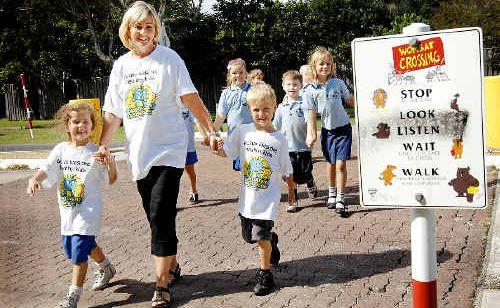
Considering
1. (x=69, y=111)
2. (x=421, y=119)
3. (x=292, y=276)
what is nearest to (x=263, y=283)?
(x=292, y=276)

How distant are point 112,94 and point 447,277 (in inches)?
108

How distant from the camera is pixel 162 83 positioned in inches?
162

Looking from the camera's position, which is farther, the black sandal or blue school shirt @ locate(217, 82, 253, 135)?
blue school shirt @ locate(217, 82, 253, 135)

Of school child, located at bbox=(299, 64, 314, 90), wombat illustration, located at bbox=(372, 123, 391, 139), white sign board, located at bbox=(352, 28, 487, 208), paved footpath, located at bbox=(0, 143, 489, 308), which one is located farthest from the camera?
school child, located at bbox=(299, 64, 314, 90)

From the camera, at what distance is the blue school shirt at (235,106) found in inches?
295

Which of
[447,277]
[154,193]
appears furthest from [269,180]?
[447,277]

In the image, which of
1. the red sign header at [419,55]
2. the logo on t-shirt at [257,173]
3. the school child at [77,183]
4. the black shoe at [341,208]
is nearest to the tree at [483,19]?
the black shoe at [341,208]

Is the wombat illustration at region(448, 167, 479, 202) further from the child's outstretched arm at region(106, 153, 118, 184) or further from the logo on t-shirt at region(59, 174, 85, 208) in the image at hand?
the logo on t-shirt at region(59, 174, 85, 208)

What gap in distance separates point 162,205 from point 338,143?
3095 millimetres

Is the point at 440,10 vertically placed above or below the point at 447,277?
above

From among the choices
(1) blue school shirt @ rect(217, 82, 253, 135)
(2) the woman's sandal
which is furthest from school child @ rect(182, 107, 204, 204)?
(2) the woman's sandal

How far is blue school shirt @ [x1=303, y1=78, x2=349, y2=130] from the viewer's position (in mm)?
6773

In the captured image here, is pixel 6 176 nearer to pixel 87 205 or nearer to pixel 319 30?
pixel 87 205

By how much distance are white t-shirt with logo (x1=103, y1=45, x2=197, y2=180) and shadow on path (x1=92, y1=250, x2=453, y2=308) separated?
0.98 m
